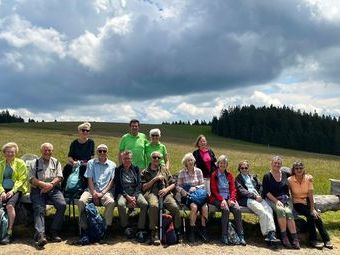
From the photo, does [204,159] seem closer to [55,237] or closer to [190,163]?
→ [190,163]

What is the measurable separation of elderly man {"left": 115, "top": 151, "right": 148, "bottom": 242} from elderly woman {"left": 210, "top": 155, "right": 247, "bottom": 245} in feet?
5.22

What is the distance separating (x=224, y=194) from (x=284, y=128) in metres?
77.2

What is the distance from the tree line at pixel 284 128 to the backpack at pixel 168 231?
75.8m

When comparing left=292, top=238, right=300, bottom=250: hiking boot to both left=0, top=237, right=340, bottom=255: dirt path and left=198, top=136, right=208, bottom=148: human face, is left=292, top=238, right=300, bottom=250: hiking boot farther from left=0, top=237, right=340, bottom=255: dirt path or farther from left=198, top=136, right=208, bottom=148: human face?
left=198, top=136, right=208, bottom=148: human face

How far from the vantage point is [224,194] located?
33.7 ft

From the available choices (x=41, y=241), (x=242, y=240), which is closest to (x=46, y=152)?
(x=41, y=241)

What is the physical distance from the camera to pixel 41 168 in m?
9.82

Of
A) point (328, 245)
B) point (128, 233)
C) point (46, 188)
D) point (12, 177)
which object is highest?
point (12, 177)

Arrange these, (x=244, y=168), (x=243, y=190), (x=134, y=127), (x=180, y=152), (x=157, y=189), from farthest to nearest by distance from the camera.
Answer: (x=180, y=152) < (x=134, y=127) < (x=244, y=168) < (x=243, y=190) < (x=157, y=189)

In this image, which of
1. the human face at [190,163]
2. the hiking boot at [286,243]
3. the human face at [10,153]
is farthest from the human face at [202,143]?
the human face at [10,153]

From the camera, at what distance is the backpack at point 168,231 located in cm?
945

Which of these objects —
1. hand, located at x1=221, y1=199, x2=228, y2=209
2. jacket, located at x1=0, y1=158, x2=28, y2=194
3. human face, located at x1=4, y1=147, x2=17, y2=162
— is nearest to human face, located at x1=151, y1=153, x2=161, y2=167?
hand, located at x1=221, y1=199, x2=228, y2=209

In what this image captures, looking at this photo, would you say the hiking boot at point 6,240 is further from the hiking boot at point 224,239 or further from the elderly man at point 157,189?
the hiking boot at point 224,239

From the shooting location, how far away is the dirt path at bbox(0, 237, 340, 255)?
8.74 meters
